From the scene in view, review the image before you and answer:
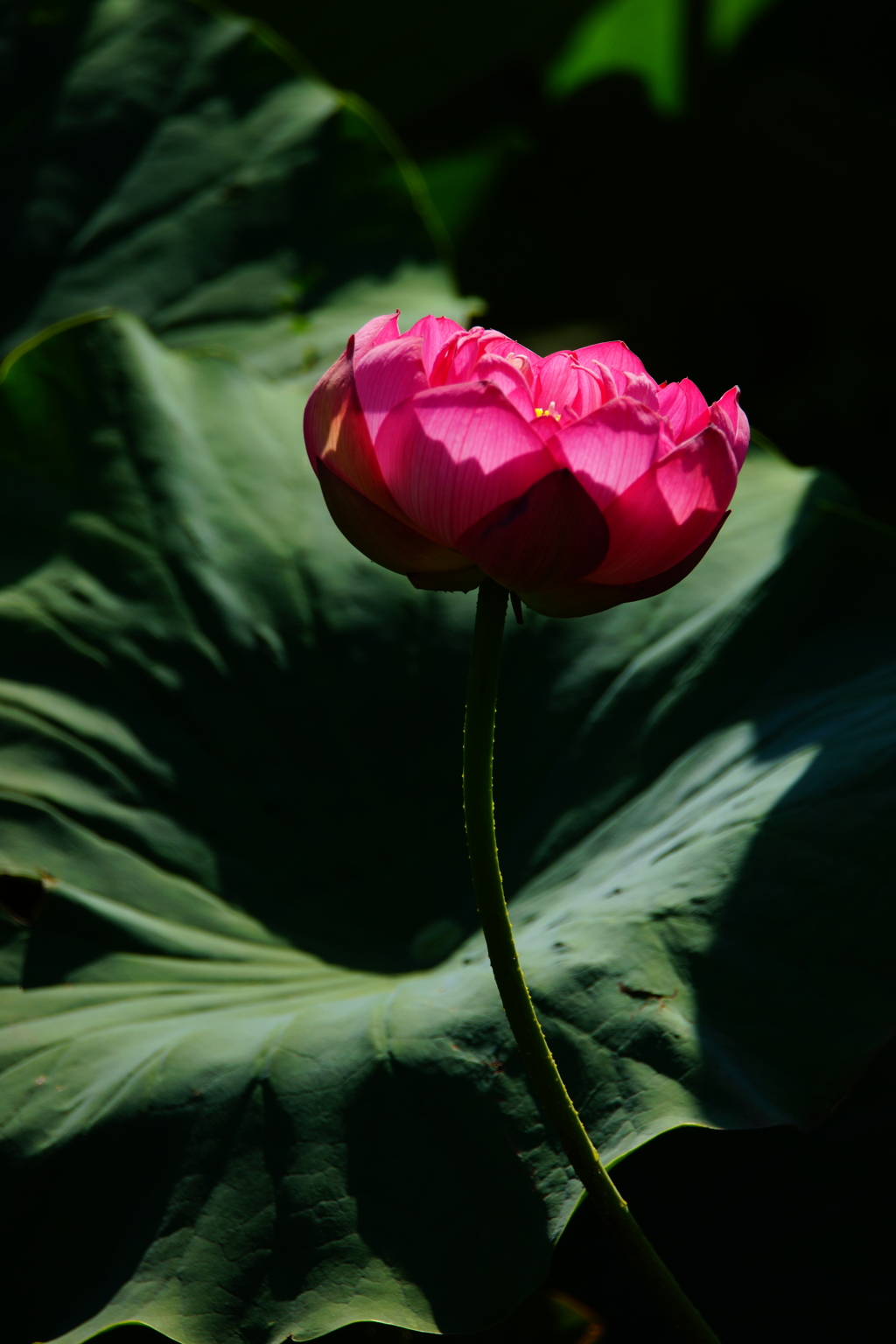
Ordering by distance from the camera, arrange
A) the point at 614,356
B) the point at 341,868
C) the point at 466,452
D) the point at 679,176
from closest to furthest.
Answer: the point at 466,452 → the point at 614,356 → the point at 341,868 → the point at 679,176

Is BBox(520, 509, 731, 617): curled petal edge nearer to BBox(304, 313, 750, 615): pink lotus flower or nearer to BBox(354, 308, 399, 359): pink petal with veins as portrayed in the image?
BBox(304, 313, 750, 615): pink lotus flower

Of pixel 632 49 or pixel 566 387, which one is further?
pixel 632 49

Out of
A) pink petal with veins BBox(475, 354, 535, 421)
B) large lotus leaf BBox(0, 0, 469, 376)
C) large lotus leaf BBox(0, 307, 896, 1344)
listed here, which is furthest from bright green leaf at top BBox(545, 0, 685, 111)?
Result: pink petal with veins BBox(475, 354, 535, 421)

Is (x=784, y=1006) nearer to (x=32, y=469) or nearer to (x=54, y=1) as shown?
(x=32, y=469)

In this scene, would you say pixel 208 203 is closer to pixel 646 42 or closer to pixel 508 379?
pixel 508 379

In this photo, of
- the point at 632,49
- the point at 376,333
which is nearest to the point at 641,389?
the point at 376,333

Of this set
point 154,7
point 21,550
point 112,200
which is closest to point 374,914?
point 21,550
